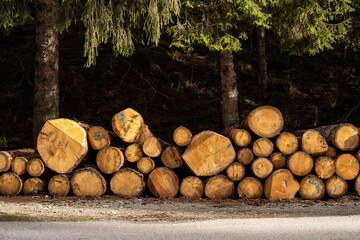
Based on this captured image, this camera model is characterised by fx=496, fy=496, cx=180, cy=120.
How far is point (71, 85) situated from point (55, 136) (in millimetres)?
7579

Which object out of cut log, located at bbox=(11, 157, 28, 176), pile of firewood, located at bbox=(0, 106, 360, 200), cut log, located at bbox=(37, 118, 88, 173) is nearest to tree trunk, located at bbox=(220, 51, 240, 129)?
pile of firewood, located at bbox=(0, 106, 360, 200)

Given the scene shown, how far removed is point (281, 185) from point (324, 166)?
0.84 m

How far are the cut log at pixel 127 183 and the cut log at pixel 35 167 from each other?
1.28m

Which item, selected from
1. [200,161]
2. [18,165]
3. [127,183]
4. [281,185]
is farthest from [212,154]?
[18,165]

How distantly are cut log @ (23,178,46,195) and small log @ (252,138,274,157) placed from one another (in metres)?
3.93

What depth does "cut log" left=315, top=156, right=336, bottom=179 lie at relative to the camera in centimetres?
873

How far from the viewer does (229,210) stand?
7.67 m

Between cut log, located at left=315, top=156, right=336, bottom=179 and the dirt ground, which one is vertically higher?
cut log, located at left=315, top=156, right=336, bottom=179

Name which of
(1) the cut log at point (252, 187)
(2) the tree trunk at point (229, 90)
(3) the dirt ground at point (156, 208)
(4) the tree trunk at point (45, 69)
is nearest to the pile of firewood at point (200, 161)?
(1) the cut log at point (252, 187)

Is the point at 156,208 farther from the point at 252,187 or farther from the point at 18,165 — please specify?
the point at 18,165

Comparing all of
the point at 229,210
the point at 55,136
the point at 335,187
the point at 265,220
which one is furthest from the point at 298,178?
the point at 55,136

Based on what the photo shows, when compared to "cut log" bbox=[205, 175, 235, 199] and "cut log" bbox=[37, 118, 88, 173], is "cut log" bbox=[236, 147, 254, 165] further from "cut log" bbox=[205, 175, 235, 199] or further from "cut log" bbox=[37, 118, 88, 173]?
"cut log" bbox=[37, 118, 88, 173]

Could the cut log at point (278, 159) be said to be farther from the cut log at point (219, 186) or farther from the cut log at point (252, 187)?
the cut log at point (219, 186)

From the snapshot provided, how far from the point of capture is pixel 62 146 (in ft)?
28.7
